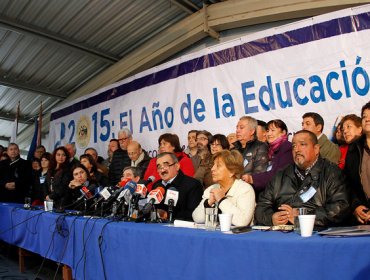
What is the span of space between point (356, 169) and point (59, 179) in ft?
8.93

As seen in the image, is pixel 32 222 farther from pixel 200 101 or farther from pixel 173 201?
pixel 200 101

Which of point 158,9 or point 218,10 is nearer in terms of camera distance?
point 218,10

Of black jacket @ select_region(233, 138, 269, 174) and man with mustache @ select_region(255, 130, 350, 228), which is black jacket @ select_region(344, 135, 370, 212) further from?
black jacket @ select_region(233, 138, 269, 174)

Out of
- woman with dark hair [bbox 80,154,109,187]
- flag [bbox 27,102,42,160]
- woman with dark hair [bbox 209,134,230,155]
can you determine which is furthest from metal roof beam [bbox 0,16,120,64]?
woman with dark hair [bbox 209,134,230,155]

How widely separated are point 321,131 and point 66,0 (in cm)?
358

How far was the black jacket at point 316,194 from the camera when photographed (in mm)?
1697

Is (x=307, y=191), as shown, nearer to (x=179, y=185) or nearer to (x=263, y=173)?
(x=263, y=173)

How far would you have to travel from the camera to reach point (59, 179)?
11.6ft

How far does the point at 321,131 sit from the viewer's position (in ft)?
8.93

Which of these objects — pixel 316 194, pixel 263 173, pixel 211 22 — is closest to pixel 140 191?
pixel 263 173

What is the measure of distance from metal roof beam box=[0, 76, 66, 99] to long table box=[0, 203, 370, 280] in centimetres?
472

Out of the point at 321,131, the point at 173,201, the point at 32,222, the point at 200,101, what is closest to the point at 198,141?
the point at 200,101

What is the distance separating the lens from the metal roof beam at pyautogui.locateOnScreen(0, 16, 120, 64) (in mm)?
4766

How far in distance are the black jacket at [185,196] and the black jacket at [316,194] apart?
1.69 ft
